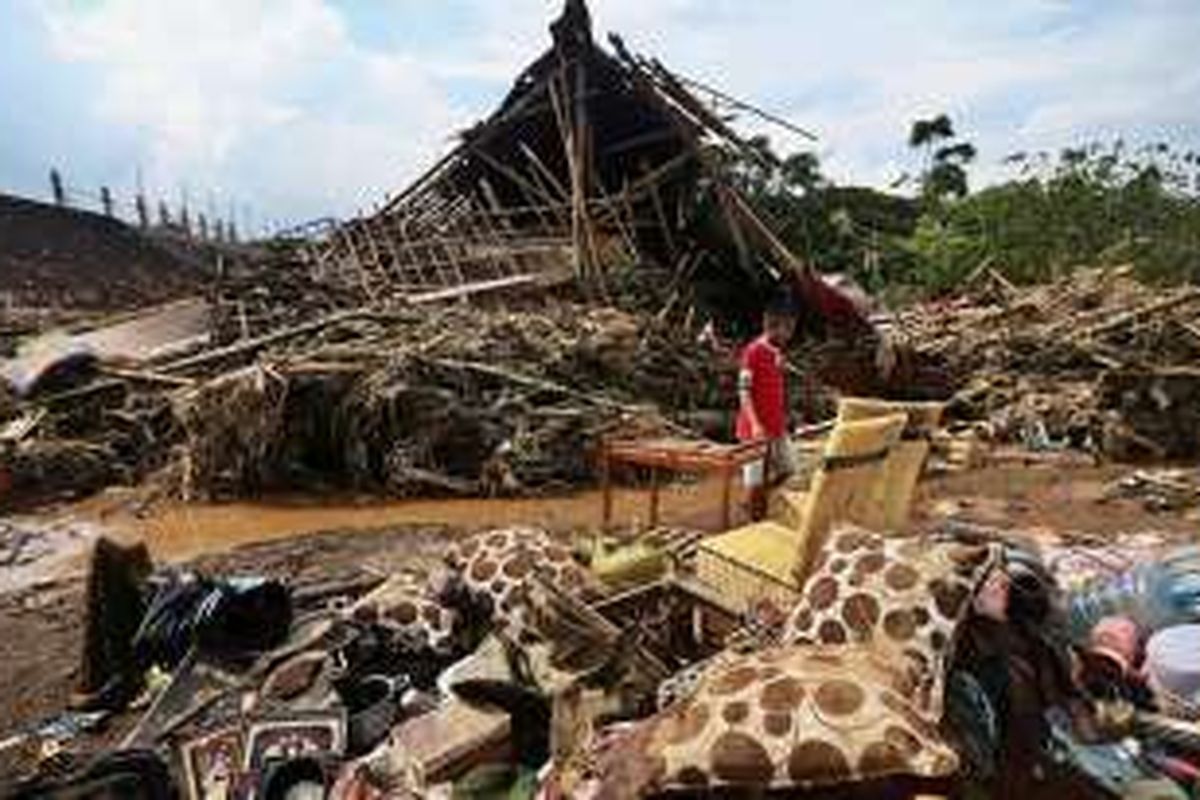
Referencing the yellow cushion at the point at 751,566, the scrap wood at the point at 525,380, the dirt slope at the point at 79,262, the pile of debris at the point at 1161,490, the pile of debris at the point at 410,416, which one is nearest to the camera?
the yellow cushion at the point at 751,566

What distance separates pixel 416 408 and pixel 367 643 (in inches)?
282

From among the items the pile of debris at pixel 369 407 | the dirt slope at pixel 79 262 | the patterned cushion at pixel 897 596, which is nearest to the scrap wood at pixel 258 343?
the pile of debris at pixel 369 407

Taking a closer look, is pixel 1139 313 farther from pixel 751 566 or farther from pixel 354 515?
pixel 751 566

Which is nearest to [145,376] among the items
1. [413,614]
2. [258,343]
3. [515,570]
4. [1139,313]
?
[258,343]

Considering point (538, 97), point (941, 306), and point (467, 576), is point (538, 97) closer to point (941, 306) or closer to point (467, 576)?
point (941, 306)

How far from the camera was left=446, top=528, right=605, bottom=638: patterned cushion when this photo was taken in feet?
21.3

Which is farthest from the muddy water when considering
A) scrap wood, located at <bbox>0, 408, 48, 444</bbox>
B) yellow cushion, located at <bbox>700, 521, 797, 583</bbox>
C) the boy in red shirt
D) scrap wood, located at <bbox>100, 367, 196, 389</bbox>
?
yellow cushion, located at <bbox>700, 521, 797, 583</bbox>

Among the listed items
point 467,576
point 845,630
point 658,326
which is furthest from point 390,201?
point 845,630

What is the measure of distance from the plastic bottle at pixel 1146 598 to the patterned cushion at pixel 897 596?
0.96 metres

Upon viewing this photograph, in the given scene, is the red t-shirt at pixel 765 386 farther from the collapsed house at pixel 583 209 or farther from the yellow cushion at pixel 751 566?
the collapsed house at pixel 583 209

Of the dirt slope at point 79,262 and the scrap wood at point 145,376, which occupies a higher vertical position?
the dirt slope at point 79,262

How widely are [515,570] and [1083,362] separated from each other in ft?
35.0

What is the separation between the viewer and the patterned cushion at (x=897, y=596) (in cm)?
528

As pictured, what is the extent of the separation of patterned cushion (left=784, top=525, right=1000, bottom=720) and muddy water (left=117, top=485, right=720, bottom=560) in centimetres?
573
